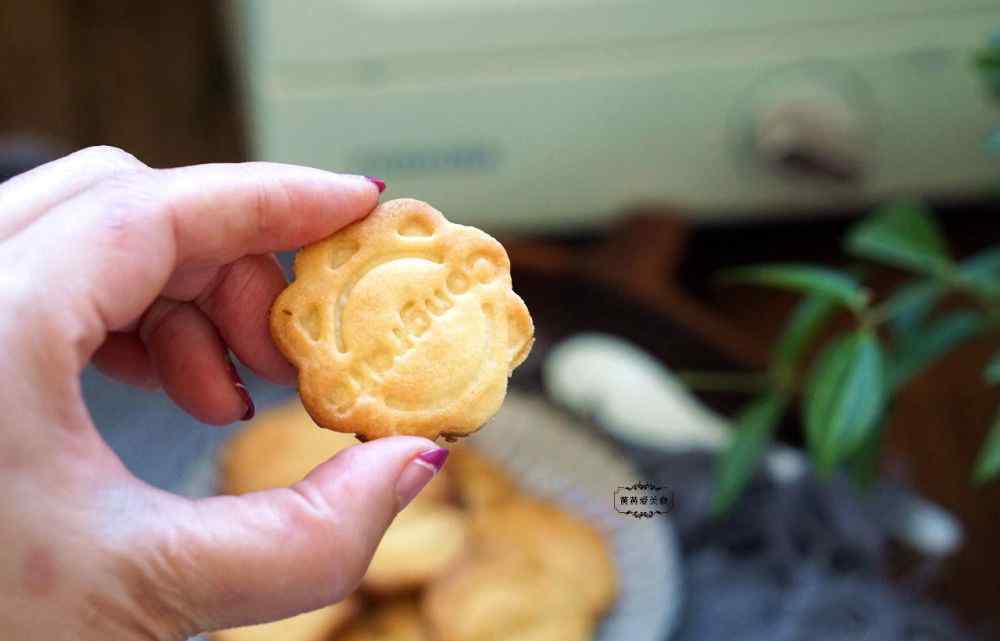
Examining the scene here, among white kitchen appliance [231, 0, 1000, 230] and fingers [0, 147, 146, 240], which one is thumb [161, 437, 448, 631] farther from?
white kitchen appliance [231, 0, 1000, 230]

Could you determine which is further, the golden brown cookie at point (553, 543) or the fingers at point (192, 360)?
the golden brown cookie at point (553, 543)

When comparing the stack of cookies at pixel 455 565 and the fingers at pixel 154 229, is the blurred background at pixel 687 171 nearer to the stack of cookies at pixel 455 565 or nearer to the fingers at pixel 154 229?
the stack of cookies at pixel 455 565

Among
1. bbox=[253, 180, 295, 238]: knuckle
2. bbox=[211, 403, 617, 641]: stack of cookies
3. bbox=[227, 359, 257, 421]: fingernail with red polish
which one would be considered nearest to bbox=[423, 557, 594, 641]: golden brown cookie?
bbox=[211, 403, 617, 641]: stack of cookies

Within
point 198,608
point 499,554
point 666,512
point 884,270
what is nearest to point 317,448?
point 499,554

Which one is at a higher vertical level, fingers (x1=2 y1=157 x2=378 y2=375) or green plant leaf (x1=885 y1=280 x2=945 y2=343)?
fingers (x1=2 y1=157 x2=378 y2=375)

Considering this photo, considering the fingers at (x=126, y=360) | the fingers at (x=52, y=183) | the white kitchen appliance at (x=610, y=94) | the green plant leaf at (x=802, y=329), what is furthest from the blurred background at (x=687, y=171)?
the fingers at (x=52, y=183)
